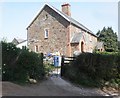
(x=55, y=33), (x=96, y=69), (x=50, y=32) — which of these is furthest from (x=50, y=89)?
(x=50, y=32)

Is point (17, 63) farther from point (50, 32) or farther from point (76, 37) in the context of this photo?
point (50, 32)

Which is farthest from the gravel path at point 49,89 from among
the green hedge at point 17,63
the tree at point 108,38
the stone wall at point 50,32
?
the tree at point 108,38

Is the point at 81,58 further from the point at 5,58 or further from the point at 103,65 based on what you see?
the point at 5,58

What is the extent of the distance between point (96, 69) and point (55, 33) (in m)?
26.5

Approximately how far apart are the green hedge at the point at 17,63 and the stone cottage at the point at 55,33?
26.3 metres

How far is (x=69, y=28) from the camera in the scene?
41.6m

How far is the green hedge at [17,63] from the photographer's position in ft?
46.3

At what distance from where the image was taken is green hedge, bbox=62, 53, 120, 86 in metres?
16.6

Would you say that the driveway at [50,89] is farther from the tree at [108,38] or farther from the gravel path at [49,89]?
the tree at [108,38]

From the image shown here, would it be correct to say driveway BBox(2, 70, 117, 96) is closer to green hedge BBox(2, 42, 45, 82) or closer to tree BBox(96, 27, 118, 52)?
green hedge BBox(2, 42, 45, 82)

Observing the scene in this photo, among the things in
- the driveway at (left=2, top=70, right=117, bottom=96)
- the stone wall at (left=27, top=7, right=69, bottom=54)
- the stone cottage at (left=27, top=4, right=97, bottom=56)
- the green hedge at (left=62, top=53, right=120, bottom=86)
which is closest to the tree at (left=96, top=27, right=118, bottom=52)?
the stone cottage at (left=27, top=4, right=97, bottom=56)

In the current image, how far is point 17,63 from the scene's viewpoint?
14562mm

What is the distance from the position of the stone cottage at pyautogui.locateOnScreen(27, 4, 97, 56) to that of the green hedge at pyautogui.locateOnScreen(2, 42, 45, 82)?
2627 centimetres

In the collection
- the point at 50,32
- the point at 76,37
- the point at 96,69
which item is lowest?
the point at 96,69
